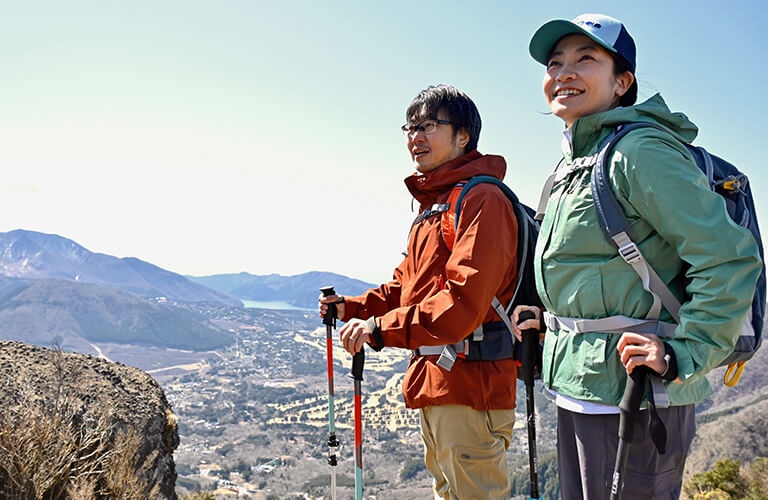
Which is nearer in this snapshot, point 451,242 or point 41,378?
point 451,242

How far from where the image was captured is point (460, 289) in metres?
2.17

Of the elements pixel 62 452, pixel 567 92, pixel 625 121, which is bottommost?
pixel 62 452

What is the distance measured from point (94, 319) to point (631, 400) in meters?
201

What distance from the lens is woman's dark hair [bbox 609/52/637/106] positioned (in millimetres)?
1874

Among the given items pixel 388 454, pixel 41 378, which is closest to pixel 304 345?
pixel 388 454

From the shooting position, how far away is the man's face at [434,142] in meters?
2.73

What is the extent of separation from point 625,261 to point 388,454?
229ft

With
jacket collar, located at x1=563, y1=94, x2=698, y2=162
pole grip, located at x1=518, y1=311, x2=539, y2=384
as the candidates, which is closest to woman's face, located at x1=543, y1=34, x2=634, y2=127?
jacket collar, located at x1=563, y1=94, x2=698, y2=162

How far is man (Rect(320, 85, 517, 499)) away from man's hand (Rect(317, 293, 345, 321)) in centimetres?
87

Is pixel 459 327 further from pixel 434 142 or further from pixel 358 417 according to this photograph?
pixel 434 142

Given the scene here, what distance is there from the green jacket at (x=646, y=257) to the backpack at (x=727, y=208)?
0.11 feet

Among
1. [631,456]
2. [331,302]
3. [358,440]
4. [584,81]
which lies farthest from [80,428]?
[584,81]

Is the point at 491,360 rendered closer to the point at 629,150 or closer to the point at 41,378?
the point at 629,150

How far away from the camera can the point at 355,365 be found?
270 cm
